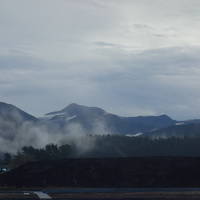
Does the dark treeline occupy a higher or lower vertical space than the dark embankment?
higher

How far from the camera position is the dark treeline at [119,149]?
153750 millimetres

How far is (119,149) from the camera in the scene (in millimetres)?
179500

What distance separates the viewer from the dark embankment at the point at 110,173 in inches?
3435

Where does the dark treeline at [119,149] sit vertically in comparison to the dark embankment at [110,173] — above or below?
above

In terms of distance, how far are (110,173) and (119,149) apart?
87.8 metres

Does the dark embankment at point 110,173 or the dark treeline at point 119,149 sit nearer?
the dark embankment at point 110,173

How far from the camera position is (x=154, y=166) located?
9388 centimetres

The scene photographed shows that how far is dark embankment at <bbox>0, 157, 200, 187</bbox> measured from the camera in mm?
87250

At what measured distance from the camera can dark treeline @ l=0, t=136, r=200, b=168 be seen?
153750 millimetres

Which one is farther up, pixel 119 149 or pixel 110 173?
pixel 119 149

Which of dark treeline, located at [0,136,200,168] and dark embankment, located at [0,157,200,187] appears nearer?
dark embankment, located at [0,157,200,187]

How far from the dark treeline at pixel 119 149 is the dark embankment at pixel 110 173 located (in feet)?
164

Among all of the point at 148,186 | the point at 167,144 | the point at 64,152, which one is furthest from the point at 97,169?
the point at 167,144

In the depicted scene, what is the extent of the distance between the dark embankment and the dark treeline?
5007 cm
